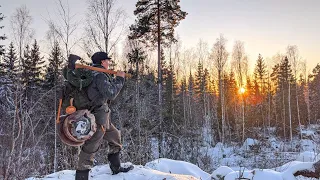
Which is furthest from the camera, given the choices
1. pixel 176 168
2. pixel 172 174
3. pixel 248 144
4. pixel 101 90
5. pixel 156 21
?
pixel 248 144

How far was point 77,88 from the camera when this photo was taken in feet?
12.1

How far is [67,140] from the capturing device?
3.54 meters

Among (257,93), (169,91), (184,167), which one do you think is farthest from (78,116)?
(257,93)

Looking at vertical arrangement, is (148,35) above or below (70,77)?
above

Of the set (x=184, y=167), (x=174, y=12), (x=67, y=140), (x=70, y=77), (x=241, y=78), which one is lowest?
(x=184, y=167)

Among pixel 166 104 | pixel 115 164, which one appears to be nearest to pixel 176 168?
pixel 115 164

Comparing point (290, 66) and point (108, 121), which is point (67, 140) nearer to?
point (108, 121)

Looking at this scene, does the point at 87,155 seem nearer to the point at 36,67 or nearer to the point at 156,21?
the point at 156,21

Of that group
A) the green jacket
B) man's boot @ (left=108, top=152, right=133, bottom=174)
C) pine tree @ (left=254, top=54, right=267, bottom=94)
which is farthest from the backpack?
pine tree @ (left=254, top=54, right=267, bottom=94)

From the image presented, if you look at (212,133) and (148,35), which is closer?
(148,35)

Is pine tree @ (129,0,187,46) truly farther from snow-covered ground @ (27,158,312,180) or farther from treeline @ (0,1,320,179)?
snow-covered ground @ (27,158,312,180)

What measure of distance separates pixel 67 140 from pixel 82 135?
0.68 feet

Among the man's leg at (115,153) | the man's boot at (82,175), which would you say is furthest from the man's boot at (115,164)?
the man's boot at (82,175)

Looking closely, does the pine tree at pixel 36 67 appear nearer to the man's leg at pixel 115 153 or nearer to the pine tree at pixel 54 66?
the pine tree at pixel 54 66
